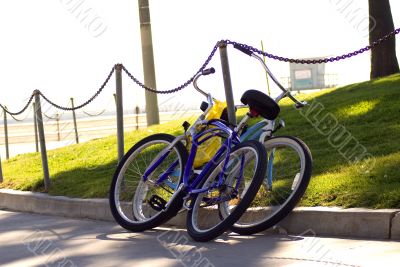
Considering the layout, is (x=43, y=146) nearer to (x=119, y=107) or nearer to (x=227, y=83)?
(x=119, y=107)

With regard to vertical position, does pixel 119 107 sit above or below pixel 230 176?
above

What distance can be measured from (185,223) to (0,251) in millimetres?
1626

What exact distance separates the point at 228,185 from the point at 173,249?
2.45 ft


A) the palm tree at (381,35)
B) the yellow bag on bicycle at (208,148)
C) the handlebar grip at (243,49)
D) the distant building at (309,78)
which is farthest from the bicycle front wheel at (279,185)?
the distant building at (309,78)

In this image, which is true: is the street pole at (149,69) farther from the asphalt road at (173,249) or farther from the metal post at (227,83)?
the metal post at (227,83)

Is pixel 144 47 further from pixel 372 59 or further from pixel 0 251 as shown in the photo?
pixel 0 251

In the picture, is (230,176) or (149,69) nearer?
(230,176)

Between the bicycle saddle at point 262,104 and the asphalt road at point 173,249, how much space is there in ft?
3.20

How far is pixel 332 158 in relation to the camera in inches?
323

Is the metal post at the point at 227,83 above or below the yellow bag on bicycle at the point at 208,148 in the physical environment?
above

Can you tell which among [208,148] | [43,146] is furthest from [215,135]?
[43,146]

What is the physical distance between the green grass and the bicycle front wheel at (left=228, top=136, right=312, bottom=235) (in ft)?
0.77

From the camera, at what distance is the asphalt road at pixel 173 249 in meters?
5.50

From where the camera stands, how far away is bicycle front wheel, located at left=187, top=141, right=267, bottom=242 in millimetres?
6281
